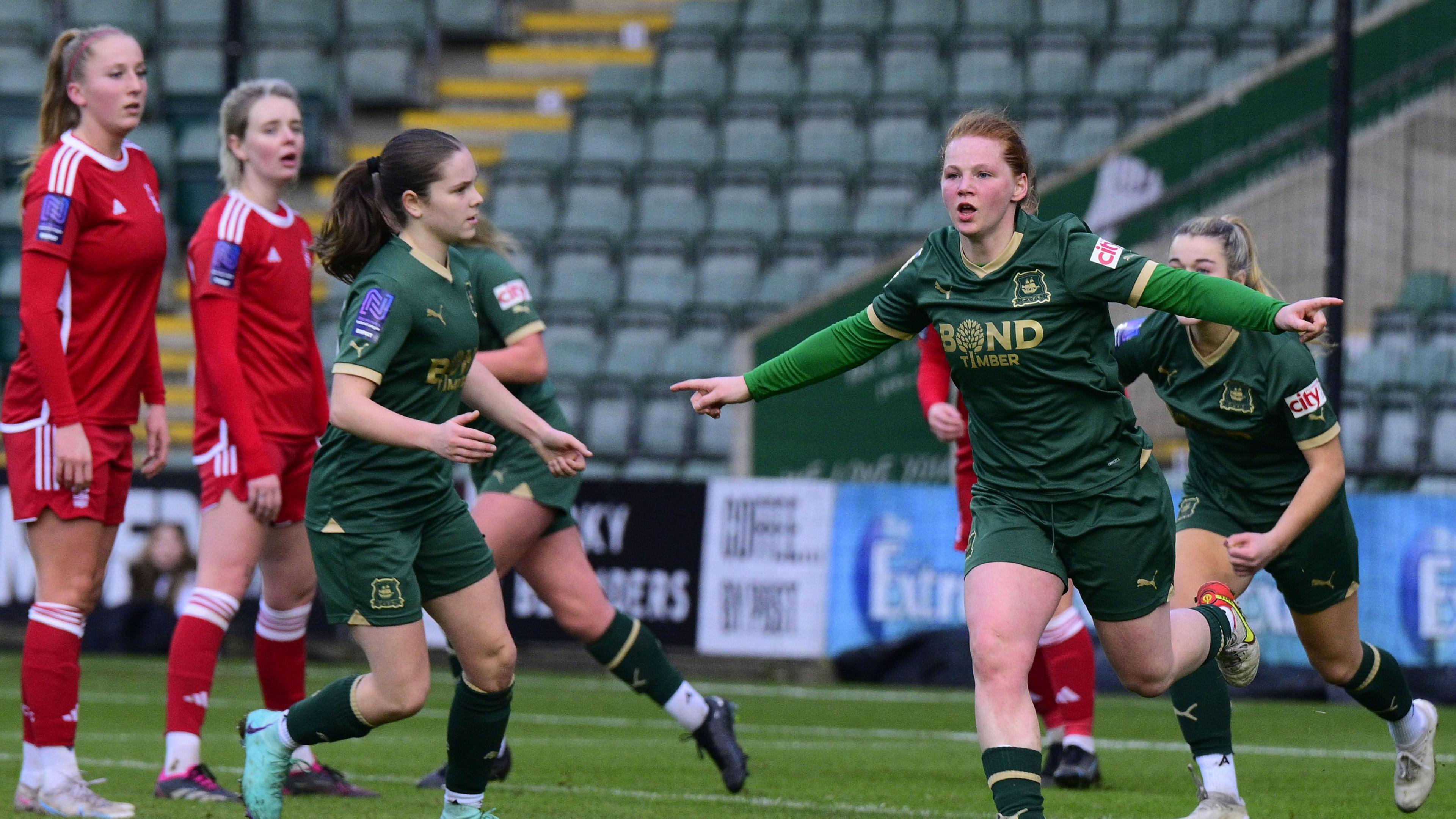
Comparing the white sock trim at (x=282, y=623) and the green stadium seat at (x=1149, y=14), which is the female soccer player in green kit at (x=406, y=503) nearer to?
the white sock trim at (x=282, y=623)

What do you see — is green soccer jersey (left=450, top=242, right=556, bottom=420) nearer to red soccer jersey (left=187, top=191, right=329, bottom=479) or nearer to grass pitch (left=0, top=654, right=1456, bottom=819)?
red soccer jersey (left=187, top=191, right=329, bottom=479)

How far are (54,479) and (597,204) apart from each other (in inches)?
475

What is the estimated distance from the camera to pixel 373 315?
468cm

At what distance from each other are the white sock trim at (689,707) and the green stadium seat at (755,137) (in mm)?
11456

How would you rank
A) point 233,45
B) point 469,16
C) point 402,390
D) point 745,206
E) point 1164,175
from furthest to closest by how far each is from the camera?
point 469,16, point 745,206, point 1164,175, point 233,45, point 402,390

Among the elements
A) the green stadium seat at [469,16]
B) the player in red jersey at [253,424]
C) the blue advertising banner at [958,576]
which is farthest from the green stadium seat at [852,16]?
the player in red jersey at [253,424]

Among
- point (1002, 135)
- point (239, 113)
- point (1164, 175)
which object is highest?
point (1164, 175)

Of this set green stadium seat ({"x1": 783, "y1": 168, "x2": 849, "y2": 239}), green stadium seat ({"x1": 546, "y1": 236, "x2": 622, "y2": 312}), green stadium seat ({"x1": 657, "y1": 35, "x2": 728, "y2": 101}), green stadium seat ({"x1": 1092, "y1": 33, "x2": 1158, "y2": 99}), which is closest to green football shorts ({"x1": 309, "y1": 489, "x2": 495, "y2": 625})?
green stadium seat ({"x1": 546, "y1": 236, "x2": 622, "y2": 312})

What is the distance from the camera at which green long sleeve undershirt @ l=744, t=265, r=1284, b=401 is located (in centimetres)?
435

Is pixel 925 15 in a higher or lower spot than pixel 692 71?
higher

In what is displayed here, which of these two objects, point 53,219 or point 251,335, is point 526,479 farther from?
point 53,219

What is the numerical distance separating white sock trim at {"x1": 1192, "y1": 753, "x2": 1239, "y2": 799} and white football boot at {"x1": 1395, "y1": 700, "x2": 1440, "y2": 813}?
0.64 metres

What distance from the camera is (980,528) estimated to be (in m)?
4.63

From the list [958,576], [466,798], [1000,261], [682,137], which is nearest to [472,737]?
[466,798]
